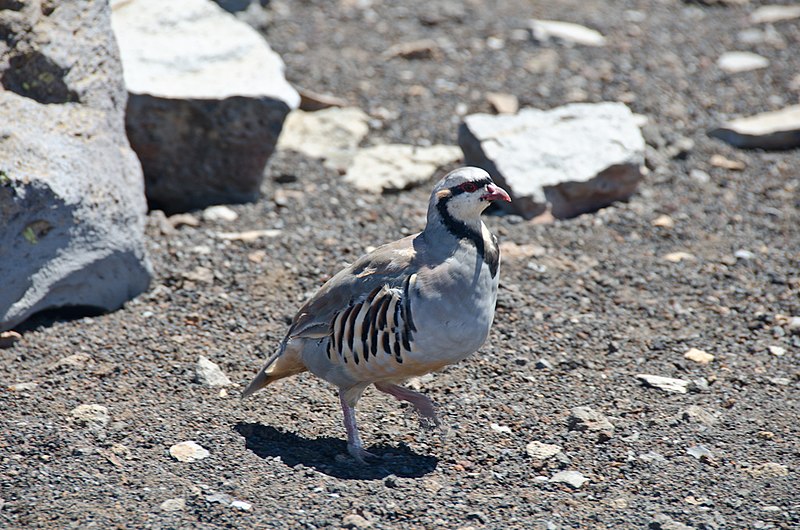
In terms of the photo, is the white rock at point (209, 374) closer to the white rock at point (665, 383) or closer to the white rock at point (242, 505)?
the white rock at point (242, 505)

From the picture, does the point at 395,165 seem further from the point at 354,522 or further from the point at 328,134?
the point at 354,522

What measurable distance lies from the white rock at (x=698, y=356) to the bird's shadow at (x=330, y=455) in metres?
1.74

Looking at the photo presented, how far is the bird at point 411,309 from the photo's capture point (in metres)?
4.23

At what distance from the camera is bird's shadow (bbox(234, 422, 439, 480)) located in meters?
4.32

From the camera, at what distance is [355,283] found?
4.47 meters

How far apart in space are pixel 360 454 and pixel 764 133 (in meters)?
5.15

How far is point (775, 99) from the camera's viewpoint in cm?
887

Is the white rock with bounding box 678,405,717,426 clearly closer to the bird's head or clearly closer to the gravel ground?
the gravel ground

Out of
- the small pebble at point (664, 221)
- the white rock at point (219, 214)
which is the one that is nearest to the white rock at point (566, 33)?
the small pebble at point (664, 221)

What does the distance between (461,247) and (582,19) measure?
6.50m

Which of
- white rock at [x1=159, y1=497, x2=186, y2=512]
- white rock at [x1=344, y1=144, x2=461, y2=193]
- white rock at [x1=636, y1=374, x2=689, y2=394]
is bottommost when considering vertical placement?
white rock at [x1=344, y1=144, x2=461, y2=193]

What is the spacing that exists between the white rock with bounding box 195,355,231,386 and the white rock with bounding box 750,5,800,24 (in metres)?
7.63

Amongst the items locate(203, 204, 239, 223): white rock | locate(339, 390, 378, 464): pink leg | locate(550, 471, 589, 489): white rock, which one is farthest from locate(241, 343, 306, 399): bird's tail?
locate(203, 204, 239, 223): white rock

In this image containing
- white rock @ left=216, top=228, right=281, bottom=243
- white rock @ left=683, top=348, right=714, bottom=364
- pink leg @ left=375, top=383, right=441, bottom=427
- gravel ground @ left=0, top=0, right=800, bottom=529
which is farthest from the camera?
white rock @ left=216, top=228, right=281, bottom=243
